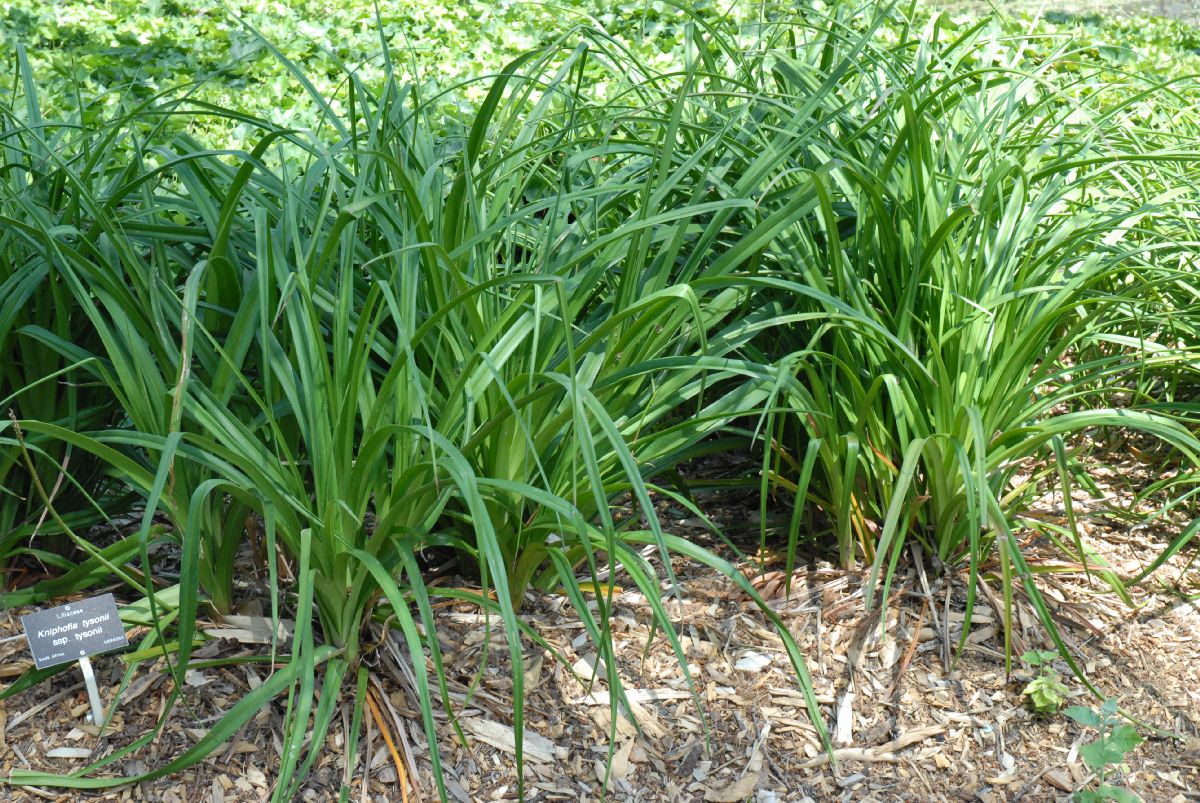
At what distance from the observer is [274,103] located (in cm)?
375

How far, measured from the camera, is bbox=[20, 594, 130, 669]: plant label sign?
1.54 m

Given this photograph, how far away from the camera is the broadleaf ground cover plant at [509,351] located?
149 cm

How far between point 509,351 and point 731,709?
0.66 meters

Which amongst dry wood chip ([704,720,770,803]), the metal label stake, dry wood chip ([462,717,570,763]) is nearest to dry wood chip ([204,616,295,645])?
the metal label stake

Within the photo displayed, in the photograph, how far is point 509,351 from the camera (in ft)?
5.21

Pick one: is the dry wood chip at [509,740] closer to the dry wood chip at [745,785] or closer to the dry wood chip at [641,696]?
the dry wood chip at [641,696]

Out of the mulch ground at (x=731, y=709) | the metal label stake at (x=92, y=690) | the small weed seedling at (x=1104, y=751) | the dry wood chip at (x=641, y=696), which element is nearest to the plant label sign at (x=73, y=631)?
the metal label stake at (x=92, y=690)

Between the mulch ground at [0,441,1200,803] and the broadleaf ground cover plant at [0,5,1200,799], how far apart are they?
0.20 ft

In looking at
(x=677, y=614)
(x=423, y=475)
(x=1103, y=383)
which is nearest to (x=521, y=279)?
(x=423, y=475)

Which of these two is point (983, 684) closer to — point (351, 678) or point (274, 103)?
point (351, 678)

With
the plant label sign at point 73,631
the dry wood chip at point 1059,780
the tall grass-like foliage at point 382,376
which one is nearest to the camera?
the tall grass-like foliage at point 382,376

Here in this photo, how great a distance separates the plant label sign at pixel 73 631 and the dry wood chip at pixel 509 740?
50cm

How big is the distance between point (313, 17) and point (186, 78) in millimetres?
649

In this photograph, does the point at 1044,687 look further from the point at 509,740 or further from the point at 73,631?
the point at 73,631
